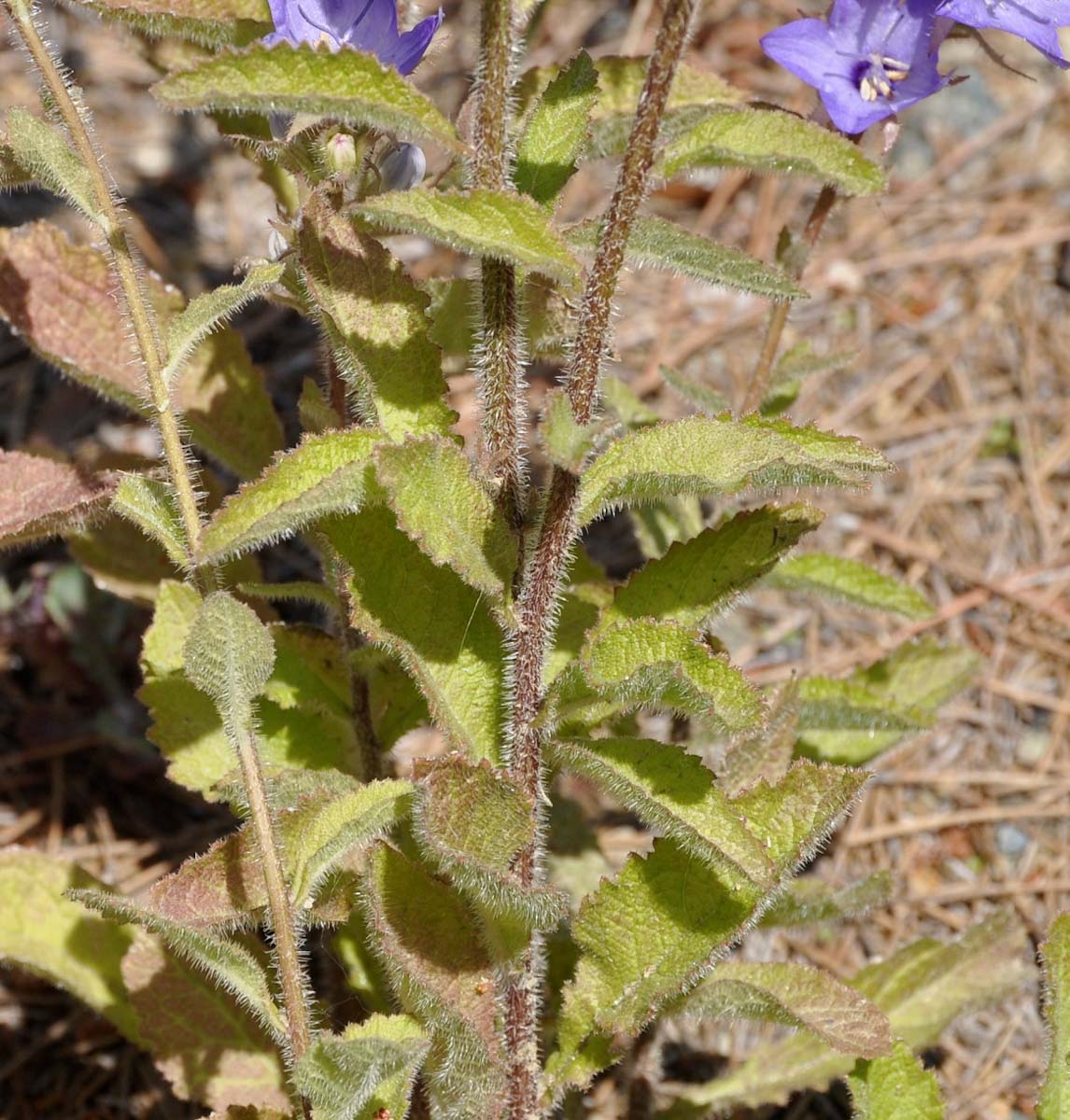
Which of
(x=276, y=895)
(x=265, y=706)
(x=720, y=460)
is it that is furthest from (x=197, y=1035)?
(x=720, y=460)

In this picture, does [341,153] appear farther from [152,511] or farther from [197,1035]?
[197,1035]

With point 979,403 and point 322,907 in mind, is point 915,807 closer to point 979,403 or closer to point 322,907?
point 979,403

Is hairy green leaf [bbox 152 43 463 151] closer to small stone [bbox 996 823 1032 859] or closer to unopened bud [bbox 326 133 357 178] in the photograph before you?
unopened bud [bbox 326 133 357 178]

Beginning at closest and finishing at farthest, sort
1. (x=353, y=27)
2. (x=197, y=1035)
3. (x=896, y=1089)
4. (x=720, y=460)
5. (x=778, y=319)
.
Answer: (x=720, y=460)
(x=353, y=27)
(x=896, y=1089)
(x=197, y=1035)
(x=778, y=319)

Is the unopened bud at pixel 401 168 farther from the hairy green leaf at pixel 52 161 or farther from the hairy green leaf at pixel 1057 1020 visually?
the hairy green leaf at pixel 1057 1020

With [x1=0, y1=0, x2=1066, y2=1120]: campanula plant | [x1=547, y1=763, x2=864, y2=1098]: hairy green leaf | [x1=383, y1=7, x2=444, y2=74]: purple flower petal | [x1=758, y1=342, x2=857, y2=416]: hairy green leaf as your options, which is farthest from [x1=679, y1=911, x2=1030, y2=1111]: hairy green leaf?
[x1=383, y1=7, x2=444, y2=74]: purple flower petal

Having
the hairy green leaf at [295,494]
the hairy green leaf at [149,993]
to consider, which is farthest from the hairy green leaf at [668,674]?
the hairy green leaf at [149,993]
